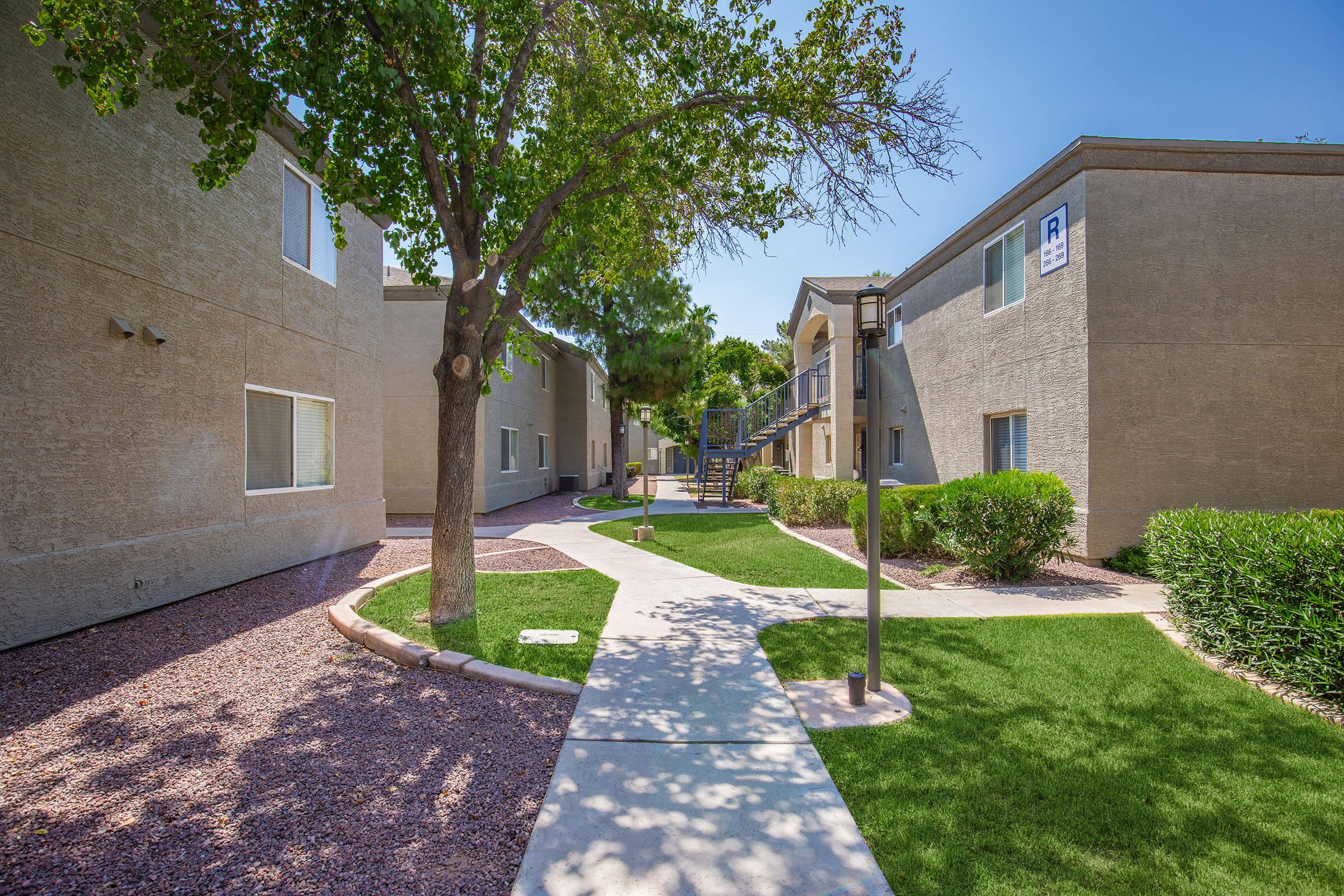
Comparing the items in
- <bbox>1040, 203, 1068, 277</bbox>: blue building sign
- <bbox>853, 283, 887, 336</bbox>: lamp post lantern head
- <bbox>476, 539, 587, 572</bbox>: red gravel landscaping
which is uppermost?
<bbox>1040, 203, 1068, 277</bbox>: blue building sign

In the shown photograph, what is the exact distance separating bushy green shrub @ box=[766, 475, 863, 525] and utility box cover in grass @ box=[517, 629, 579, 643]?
8860 mm

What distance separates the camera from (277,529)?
801 centimetres

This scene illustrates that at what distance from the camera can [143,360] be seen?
6.00 m

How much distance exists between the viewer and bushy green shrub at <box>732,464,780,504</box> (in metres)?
19.4

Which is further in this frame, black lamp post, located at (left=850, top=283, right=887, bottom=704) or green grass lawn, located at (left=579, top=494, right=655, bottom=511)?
green grass lawn, located at (left=579, top=494, right=655, bottom=511)

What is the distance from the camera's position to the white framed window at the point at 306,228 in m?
8.39

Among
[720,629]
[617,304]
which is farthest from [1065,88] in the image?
[617,304]

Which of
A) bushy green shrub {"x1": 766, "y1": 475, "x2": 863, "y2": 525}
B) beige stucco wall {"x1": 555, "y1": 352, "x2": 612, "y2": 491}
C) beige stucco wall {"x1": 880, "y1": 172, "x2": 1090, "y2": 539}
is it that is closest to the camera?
beige stucco wall {"x1": 880, "y1": 172, "x2": 1090, "y2": 539}

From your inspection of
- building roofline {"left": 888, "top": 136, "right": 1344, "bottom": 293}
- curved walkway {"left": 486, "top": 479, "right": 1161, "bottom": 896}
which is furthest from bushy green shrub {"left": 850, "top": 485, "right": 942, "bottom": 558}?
building roofline {"left": 888, "top": 136, "right": 1344, "bottom": 293}

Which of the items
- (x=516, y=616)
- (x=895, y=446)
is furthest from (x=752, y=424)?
(x=516, y=616)

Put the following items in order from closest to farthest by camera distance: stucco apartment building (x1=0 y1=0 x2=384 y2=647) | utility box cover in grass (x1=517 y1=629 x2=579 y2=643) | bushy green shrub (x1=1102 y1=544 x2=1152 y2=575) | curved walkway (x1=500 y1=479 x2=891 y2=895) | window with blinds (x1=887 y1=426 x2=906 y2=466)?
1. curved walkway (x1=500 y1=479 x2=891 y2=895)
2. stucco apartment building (x1=0 y1=0 x2=384 y2=647)
3. utility box cover in grass (x1=517 y1=629 x2=579 y2=643)
4. bushy green shrub (x1=1102 y1=544 x2=1152 y2=575)
5. window with blinds (x1=887 y1=426 x2=906 y2=466)

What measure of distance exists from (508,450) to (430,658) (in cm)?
1402

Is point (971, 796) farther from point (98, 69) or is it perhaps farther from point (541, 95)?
point (541, 95)

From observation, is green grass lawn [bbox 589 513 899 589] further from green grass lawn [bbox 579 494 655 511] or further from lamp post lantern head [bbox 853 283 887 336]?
lamp post lantern head [bbox 853 283 887 336]
